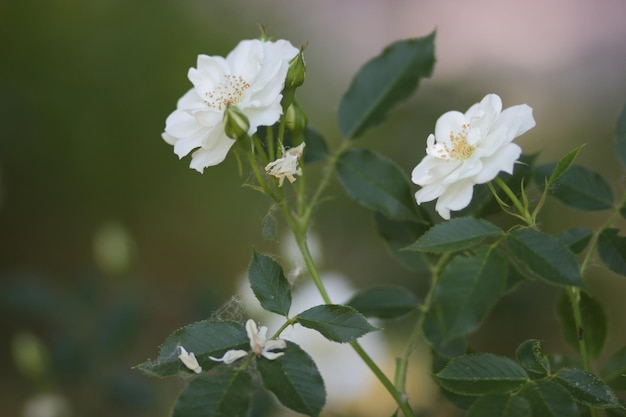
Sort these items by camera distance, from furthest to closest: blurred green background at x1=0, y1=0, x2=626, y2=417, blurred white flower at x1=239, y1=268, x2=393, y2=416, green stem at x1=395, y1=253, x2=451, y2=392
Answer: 1. blurred green background at x1=0, y1=0, x2=626, y2=417
2. blurred white flower at x1=239, y1=268, x2=393, y2=416
3. green stem at x1=395, y1=253, x2=451, y2=392

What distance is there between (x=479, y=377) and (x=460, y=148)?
111 mm

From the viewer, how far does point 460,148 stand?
0.37 meters

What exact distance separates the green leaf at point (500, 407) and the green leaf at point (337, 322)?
0.06 m

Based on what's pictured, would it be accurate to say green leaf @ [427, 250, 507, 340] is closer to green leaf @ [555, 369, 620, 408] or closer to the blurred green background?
green leaf @ [555, 369, 620, 408]

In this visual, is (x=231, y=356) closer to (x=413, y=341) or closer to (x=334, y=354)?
(x=413, y=341)

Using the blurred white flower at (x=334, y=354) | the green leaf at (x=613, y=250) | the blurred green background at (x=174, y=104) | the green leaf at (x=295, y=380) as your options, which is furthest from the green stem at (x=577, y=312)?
the blurred green background at (x=174, y=104)

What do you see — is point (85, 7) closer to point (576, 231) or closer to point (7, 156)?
point (7, 156)

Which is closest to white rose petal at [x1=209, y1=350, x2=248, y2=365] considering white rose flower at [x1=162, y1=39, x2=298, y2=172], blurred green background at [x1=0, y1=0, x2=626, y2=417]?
white rose flower at [x1=162, y1=39, x2=298, y2=172]

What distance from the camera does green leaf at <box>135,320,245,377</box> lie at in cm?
34

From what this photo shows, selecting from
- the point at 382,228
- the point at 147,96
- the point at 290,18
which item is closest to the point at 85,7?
the point at 147,96

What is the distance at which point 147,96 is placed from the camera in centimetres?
147

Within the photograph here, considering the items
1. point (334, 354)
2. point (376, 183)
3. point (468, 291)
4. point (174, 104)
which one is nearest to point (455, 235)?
point (468, 291)

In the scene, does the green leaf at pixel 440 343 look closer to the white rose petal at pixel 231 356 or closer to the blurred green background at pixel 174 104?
the white rose petal at pixel 231 356

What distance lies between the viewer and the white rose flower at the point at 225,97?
389 millimetres
